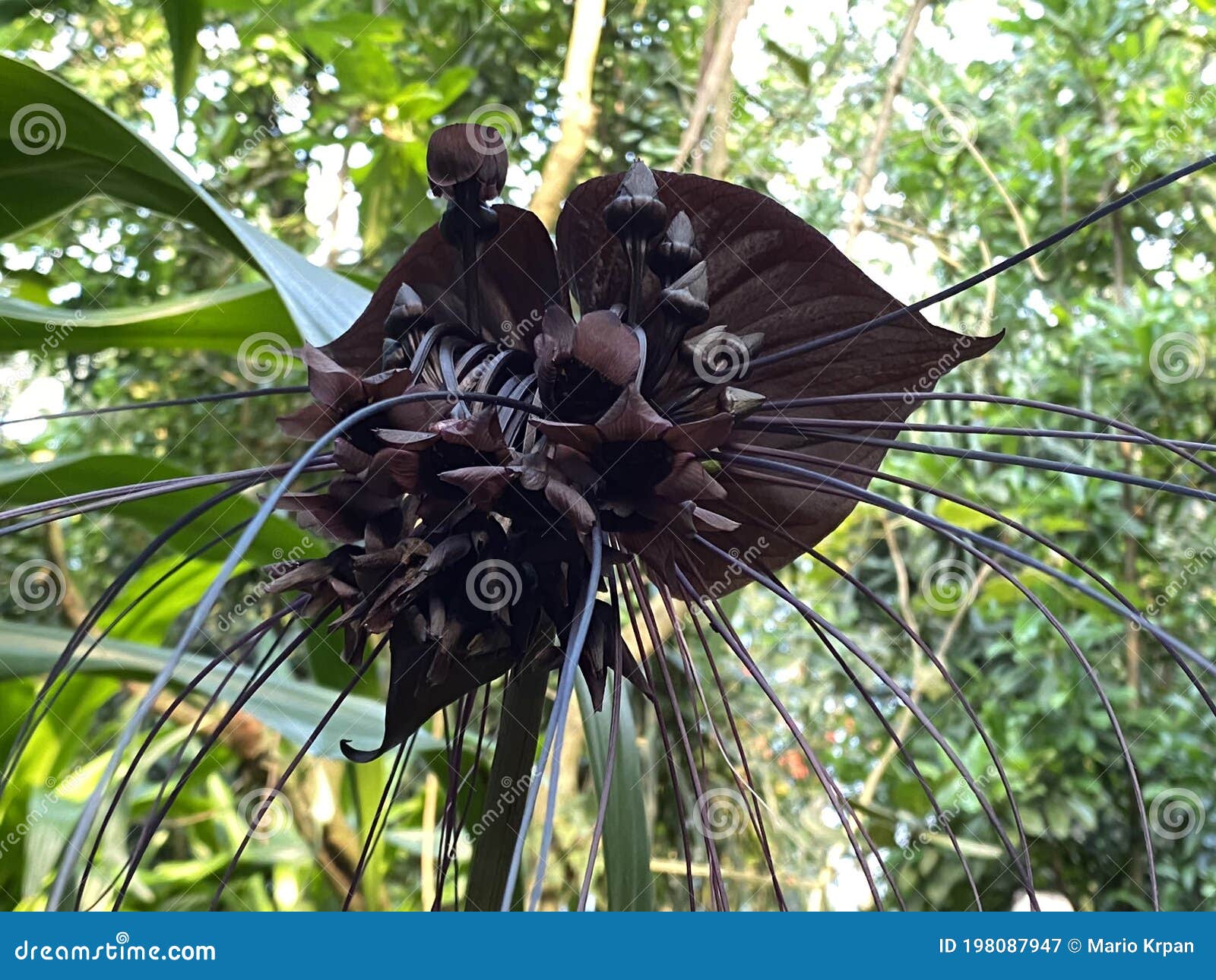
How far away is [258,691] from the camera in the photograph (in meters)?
0.62

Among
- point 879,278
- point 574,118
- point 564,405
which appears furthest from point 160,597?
point 879,278

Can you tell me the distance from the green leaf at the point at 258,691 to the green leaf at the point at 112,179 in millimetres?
215

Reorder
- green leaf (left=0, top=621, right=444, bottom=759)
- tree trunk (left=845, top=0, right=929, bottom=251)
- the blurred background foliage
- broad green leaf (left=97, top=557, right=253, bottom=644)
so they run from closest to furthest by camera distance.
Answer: green leaf (left=0, top=621, right=444, bottom=759) → broad green leaf (left=97, top=557, right=253, bottom=644) → tree trunk (left=845, top=0, right=929, bottom=251) → the blurred background foliage

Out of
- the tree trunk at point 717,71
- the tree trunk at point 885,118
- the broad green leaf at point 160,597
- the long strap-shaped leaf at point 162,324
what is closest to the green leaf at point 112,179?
the long strap-shaped leaf at point 162,324

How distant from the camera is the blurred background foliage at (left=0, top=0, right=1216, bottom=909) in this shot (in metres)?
1.28

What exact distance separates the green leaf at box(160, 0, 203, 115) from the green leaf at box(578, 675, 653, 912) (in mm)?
514

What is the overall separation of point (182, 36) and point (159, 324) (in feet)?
0.69

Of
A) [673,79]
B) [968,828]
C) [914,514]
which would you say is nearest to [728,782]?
[968,828]

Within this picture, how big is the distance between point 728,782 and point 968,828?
38 centimetres

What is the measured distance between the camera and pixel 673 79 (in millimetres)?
1319

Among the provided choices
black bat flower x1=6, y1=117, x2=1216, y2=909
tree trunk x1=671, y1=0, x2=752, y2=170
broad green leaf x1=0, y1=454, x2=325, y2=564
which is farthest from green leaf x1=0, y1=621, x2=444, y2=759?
tree trunk x1=671, y1=0, x2=752, y2=170

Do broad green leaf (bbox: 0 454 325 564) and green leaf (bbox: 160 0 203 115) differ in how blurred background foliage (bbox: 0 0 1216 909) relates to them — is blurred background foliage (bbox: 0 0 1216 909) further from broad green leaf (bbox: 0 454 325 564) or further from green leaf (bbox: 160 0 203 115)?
broad green leaf (bbox: 0 454 325 564)

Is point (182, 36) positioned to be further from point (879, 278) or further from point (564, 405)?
point (879, 278)

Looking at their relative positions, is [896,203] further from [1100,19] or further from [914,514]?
[914,514]
